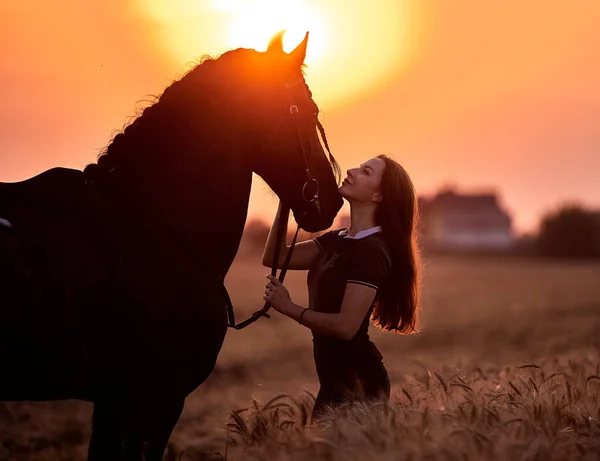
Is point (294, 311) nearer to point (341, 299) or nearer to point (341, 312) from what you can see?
point (341, 312)

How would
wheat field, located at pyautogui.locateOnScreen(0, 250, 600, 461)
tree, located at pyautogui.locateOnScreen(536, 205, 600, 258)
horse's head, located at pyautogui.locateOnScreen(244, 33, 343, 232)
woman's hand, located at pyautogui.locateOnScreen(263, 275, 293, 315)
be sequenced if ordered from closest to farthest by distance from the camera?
1. wheat field, located at pyautogui.locateOnScreen(0, 250, 600, 461)
2. horse's head, located at pyautogui.locateOnScreen(244, 33, 343, 232)
3. woman's hand, located at pyautogui.locateOnScreen(263, 275, 293, 315)
4. tree, located at pyautogui.locateOnScreen(536, 205, 600, 258)

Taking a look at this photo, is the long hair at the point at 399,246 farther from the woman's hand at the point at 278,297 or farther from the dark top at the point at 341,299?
the woman's hand at the point at 278,297

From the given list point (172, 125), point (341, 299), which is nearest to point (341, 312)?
point (341, 299)

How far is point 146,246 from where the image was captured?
5133 millimetres

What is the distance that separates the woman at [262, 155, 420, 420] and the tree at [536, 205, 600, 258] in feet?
289

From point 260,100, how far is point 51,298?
74.1 inches

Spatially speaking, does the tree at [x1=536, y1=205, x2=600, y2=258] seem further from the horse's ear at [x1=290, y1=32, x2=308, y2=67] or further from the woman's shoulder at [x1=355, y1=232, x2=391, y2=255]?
the horse's ear at [x1=290, y1=32, x2=308, y2=67]

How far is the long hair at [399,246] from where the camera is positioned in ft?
21.0

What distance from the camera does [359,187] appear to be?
6434 mm

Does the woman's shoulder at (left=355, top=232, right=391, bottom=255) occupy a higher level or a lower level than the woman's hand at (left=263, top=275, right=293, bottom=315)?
higher

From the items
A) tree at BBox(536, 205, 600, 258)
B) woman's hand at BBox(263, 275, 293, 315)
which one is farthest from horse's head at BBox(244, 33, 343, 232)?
tree at BBox(536, 205, 600, 258)

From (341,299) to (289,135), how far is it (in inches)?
50.5

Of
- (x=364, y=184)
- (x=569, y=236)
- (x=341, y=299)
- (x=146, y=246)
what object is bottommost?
(x=341, y=299)

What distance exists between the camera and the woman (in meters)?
6.04
